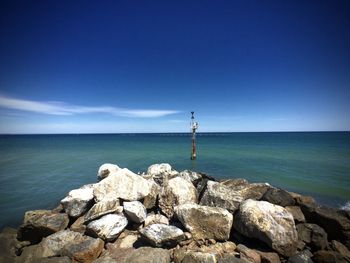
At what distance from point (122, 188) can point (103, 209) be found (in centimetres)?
111

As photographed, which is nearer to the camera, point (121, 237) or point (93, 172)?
point (121, 237)

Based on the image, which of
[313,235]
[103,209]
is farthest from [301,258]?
[103,209]

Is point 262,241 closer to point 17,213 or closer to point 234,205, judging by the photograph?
point 234,205

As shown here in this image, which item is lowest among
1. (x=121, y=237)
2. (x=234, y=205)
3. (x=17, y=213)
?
(x=17, y=213)

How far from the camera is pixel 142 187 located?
7336 millimetres

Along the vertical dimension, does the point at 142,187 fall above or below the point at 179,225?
above

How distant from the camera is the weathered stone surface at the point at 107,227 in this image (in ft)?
18.1

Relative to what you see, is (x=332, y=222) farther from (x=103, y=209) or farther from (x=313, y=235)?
(x=103, y=209)

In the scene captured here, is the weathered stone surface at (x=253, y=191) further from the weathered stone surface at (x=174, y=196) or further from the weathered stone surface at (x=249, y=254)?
the weathered stone surface at (x=249, y=254)

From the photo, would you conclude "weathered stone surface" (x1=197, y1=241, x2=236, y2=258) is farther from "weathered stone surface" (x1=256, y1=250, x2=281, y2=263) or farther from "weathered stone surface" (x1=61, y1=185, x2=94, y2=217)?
"weathered stone surface" (x1=61, y1=185, x2=94, y2=217)

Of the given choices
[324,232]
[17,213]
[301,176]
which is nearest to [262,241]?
[324,232]

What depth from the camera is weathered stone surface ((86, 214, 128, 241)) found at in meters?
5.52

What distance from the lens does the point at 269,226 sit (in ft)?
16.7

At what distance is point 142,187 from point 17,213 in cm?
776
